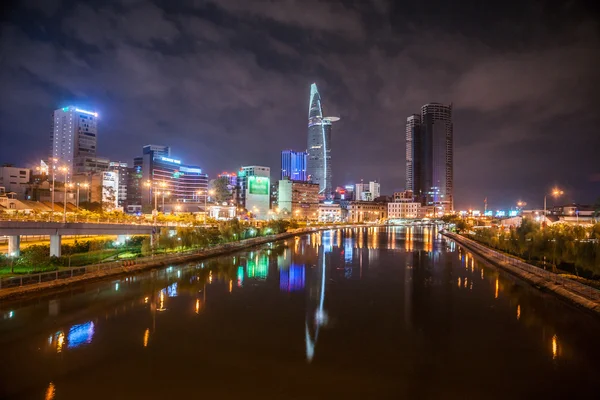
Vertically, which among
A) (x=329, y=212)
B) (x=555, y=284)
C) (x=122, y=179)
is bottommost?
(x=555, y=284)

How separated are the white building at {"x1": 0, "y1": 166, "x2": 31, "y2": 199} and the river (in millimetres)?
69981

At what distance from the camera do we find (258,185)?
372 ft

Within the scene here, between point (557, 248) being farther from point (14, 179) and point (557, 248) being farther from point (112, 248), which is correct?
point (14, 179)

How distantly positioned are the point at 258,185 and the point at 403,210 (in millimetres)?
101360

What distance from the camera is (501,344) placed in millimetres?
15758

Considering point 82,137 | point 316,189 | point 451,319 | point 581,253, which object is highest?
point 82,137

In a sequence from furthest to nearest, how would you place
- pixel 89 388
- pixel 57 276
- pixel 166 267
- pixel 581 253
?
1. pixel 166 267
2. pixel 581 253
3. pixel 57 276
4. pixel 89 388

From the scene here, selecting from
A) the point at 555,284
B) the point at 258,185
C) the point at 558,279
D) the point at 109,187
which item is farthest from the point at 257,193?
the point at 555,284

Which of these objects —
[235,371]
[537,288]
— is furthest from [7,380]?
→ [537,288]

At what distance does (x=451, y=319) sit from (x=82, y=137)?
16563 centimetres

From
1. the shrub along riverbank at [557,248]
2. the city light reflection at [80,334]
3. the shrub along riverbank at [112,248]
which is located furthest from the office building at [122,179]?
the city light reflection at [80,334]

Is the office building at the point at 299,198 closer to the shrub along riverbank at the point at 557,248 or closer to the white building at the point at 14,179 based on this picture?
the white building at the point at 14,179

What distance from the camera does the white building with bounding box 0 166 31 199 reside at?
79.0m

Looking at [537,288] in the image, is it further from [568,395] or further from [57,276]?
[57,276]
